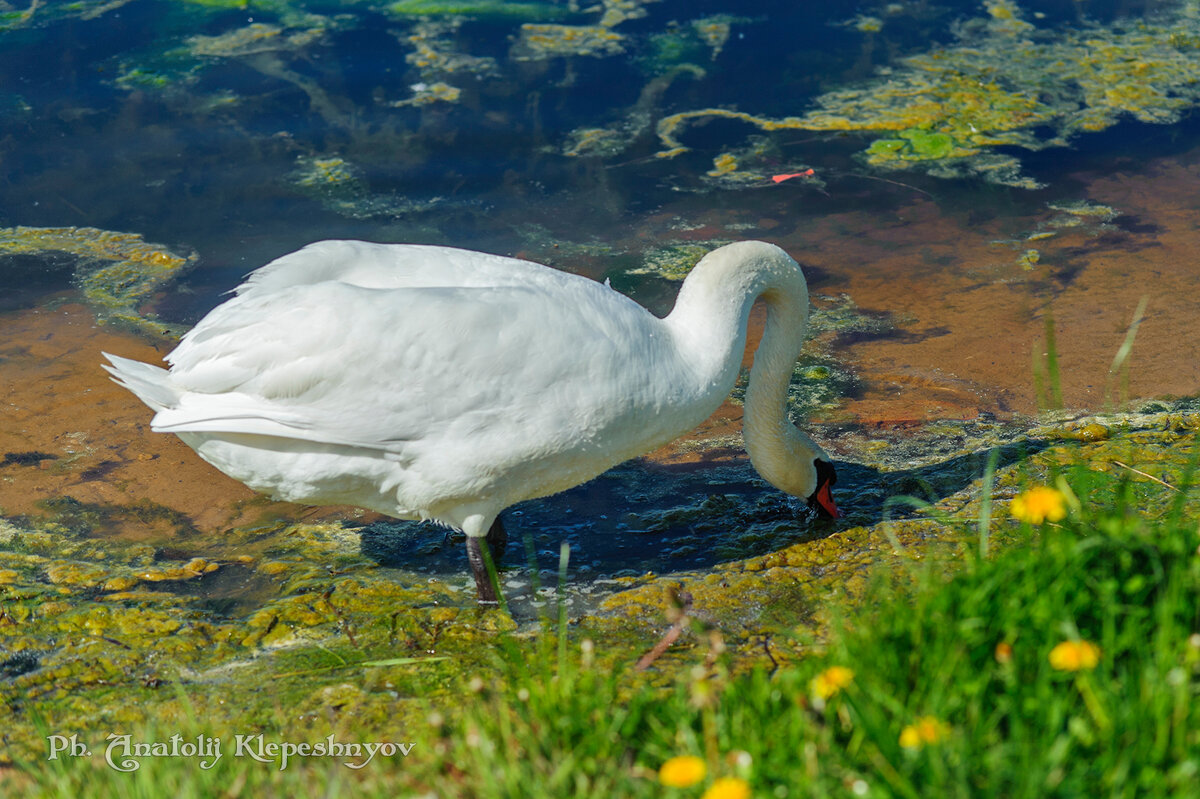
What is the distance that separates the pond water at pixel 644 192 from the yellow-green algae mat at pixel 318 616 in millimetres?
236

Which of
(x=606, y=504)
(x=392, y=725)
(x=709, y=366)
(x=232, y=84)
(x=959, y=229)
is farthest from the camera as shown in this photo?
(x=232, y=84)

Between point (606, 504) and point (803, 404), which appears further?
point (803, 404)

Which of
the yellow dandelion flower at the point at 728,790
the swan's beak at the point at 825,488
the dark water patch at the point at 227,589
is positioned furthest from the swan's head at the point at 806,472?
the yellow dandelion flower at the point at 728,790

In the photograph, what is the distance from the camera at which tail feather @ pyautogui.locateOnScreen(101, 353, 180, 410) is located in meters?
4.01

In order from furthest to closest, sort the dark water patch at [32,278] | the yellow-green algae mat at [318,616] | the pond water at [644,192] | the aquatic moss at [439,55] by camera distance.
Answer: the aquatic moss at [439,55] < the dark water patch at [32,278] < the pond water at [644,192] < the yellow-green algae mat at [318,616]

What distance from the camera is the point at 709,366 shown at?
4.04 metres

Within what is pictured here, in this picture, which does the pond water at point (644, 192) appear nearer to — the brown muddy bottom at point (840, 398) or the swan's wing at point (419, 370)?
the brown muddy bottom at point (840, 398)

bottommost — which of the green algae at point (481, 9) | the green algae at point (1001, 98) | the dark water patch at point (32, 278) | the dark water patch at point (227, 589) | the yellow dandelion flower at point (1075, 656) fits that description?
the dark water patch at point (227, 589)

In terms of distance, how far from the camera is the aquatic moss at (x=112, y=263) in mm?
6816

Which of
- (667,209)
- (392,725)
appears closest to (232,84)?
(667,209)

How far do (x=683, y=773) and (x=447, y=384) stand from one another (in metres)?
2.02

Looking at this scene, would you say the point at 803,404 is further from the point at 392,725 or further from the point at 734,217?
the point at 392,725

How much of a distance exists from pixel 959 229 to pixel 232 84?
609 centimetres

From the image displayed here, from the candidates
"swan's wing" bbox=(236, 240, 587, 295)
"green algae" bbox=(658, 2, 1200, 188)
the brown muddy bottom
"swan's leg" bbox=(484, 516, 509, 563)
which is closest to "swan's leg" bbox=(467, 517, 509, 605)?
the brown muddy bottom
